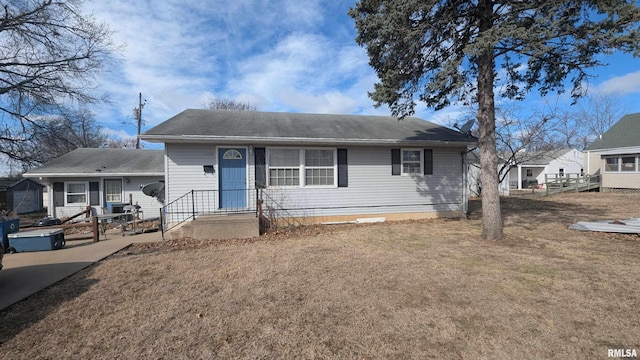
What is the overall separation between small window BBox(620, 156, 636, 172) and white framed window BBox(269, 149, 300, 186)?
78.9 ft

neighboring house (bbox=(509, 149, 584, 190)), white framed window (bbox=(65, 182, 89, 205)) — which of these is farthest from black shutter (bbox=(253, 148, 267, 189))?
neighboring house (bbox=(509, 149, 584, 190))

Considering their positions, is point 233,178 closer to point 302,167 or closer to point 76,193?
point 302,167

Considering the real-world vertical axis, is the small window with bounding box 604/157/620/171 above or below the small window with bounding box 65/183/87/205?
above

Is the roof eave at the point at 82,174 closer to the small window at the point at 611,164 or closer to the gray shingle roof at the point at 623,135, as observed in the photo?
the gray shingle roof at the point at 623,135

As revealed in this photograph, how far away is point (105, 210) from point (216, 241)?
10058 millimetres

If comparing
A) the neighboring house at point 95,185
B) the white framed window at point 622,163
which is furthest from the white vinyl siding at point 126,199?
the white framed window at point 622,163

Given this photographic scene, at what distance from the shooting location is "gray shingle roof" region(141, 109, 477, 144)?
882 cm

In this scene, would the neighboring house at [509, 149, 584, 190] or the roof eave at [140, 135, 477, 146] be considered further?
the neighboring house at [509, 149, 584, 190]

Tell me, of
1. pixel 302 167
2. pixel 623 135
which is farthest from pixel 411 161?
pixel 623 135

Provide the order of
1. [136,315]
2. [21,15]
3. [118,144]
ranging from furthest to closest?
Answer: [118,144] < [21,15] < [136,315]

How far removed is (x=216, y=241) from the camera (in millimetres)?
7750

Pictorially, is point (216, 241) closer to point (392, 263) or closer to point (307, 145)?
point (307, 145)

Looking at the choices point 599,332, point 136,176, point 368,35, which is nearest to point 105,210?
point 136,176

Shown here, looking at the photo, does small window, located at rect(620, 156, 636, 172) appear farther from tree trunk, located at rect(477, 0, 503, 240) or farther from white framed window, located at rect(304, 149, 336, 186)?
white framed window, located at rect(304, 149, 336, 186)
